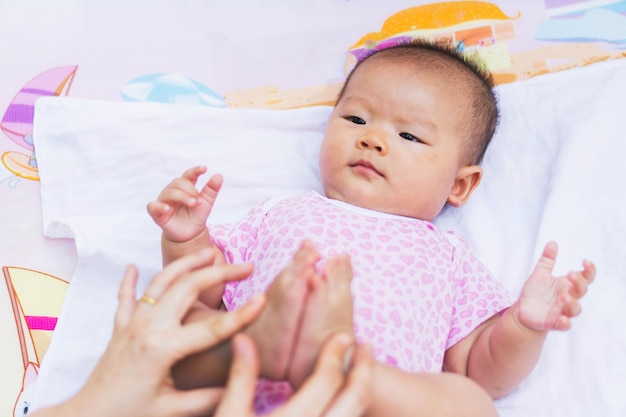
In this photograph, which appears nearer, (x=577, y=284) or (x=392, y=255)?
(x=577, y=284)

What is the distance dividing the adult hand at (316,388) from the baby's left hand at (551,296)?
1.17 ft

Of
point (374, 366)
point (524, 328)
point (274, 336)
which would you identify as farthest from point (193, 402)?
point (524, 328)

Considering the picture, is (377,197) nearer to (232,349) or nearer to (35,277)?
(232,349)

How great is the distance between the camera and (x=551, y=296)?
102 cm

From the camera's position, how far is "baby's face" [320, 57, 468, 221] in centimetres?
121

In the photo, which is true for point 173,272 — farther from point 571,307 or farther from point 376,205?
point 571,307

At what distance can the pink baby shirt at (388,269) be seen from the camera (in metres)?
1.04

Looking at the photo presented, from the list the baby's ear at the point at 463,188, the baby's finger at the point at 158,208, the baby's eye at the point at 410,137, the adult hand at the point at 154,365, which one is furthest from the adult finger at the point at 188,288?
the baby's ear at the point at 463,188

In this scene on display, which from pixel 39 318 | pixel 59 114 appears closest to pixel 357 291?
pixel 39 318

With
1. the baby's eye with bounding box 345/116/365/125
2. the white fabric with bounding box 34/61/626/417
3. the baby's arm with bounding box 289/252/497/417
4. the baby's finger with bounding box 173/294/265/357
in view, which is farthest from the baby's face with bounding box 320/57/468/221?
the baby's finger with bounding box 173/294/265/357

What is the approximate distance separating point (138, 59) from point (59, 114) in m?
0.27

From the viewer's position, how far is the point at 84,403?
0.80 metres

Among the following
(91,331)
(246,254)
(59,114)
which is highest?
(59,114)

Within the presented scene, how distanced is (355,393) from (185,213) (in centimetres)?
49
